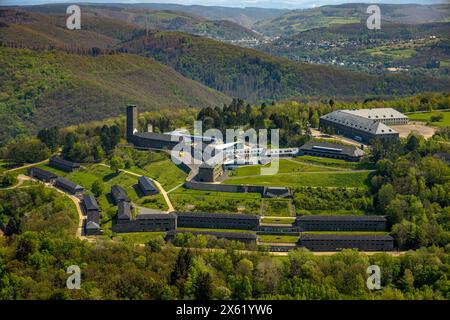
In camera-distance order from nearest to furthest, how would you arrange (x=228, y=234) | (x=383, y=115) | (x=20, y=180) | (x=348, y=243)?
1. (x=348, y=243)
2. (x=228, y=234)
3. (x=20, y=180)
4. (x=383, y=115)

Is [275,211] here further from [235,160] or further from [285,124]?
[285,124]

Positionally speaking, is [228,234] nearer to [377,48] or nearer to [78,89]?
[78,89]

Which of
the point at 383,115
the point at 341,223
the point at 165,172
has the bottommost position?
the point at 341,223

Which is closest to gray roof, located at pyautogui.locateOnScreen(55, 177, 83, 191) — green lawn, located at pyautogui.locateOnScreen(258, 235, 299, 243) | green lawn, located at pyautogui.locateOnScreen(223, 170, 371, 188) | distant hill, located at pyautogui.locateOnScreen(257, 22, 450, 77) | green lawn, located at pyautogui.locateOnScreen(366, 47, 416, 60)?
green lawn, located at pyautogui.locateOnScreen(223, 170, 371, 188)

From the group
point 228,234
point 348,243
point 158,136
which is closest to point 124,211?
point 228,234
